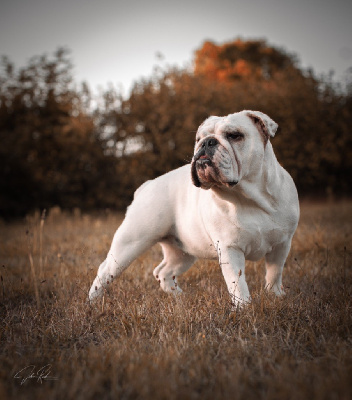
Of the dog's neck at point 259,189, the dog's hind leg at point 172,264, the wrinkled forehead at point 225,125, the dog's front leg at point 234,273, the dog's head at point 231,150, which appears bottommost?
the dog's hind leg at point 172,264

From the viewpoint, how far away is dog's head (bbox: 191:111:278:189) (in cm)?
279

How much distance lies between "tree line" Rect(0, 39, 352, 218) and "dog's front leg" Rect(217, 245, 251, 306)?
8390 millimetres

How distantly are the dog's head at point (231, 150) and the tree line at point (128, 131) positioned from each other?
26.7ft

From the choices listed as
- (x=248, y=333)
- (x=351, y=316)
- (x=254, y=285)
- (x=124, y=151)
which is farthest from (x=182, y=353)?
(x=124, y=151)

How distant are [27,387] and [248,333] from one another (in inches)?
56.3

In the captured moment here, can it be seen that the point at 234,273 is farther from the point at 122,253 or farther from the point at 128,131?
the point at 128,131

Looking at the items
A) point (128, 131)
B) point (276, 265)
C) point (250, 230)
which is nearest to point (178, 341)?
point (250, 230)

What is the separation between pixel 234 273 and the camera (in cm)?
300

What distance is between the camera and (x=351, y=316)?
265 cm

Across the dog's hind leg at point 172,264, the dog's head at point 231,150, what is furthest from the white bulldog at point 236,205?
the dog's hind leg at point 172,264

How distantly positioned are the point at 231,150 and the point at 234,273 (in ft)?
3.27

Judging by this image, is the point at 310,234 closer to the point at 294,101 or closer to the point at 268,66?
the point at 294,101

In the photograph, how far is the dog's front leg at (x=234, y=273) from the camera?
2.97 m

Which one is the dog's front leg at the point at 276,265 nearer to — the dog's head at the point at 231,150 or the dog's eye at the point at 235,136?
the dog's head at the point at 231,150
